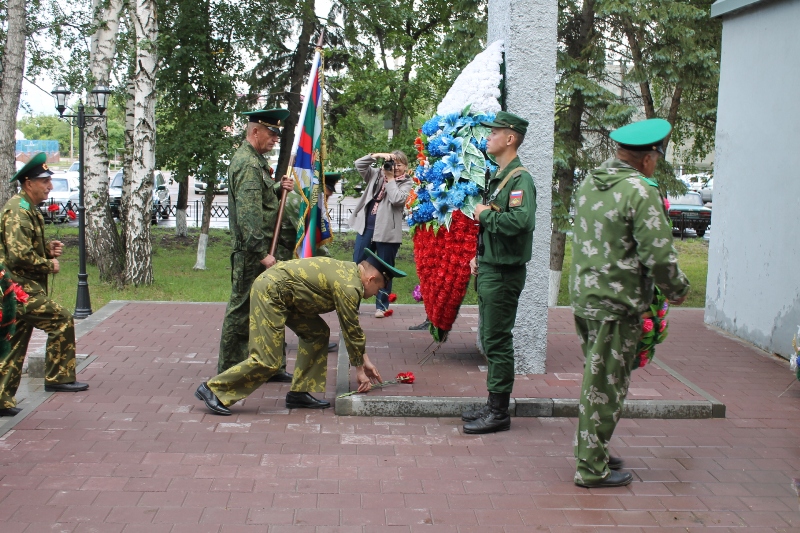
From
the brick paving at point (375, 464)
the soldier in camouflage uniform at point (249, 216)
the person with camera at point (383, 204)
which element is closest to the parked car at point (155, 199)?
the person with camera at point (383, 204)

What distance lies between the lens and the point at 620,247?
4633mm

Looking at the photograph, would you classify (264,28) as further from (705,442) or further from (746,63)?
(705,442)

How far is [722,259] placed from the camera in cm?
954

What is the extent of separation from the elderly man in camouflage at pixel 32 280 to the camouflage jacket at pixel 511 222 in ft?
10.9

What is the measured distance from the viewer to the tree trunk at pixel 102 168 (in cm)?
1324

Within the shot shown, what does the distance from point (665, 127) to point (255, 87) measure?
16.9 metres

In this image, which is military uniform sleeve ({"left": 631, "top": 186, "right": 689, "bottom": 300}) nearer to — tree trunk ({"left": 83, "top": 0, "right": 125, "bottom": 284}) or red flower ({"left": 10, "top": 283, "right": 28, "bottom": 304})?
red flower ({"left": 10, "top": 283, "right": 28, "bottom": 304})

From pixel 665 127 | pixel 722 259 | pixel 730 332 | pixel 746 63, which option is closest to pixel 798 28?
pixel 746 63

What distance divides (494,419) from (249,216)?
2.45m

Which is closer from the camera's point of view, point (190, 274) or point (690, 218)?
point (190, 274)

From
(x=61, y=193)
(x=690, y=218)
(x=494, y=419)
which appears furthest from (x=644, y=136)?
(x=61, y=193)

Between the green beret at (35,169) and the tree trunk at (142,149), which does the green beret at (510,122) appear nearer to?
the green beret at (35,169)

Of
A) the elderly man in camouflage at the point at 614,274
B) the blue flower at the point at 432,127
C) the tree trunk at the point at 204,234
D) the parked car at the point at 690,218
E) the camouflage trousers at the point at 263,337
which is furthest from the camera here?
the parked car at the point at 690,218

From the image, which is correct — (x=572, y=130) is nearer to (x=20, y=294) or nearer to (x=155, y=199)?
(x=20, y=294)
